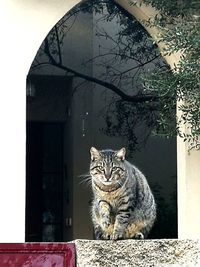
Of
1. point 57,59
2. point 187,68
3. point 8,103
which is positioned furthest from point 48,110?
point 187,68

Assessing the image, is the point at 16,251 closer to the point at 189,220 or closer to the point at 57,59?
the point at 189,220

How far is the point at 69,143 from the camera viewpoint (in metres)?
11.5

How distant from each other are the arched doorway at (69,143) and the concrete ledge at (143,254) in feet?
15.3

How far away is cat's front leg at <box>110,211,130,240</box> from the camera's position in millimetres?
6658

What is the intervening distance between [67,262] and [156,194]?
536cm

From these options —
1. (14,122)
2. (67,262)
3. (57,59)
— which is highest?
(57,59)

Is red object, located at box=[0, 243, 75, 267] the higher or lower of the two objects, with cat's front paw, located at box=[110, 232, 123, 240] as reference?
lower

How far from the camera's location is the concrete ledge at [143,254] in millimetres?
6379

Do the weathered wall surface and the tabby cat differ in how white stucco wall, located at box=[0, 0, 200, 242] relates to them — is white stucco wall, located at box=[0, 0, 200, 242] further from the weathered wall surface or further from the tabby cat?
the tabby cat

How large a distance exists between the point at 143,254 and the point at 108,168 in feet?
2.60

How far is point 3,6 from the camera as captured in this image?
7.98 m

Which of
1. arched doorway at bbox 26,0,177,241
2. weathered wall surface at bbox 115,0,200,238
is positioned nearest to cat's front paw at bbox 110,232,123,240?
weathered wall surface at bbox 115,0,200,238

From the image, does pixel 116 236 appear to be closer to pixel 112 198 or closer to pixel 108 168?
pixel 112 198

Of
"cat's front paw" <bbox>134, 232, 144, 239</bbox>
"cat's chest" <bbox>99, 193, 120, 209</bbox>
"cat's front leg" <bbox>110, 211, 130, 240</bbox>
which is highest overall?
"cat's chest" <bbox>99, 193, 120, 209</bbox>
